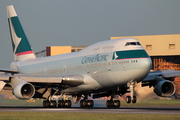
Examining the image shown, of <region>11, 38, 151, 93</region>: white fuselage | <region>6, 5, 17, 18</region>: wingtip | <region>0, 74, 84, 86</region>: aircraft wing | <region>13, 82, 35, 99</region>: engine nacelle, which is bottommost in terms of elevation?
<region>13, 82, 35, 99</region>: engine nacelle

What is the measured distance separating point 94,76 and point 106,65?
2.20m

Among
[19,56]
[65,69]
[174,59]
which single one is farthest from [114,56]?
[174,59]

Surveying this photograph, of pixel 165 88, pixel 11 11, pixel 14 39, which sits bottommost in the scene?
pixel 165 88

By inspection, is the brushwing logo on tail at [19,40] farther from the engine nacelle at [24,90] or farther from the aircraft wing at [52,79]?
the engine nacelle at [24,90]

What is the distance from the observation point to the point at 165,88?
130 feet

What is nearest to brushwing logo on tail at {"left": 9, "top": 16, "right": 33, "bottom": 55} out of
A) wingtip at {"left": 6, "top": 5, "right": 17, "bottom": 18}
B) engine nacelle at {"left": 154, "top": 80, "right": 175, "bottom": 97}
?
wingtip at {"left": 6, "top": 5, "right": 17, "bottom": 18}

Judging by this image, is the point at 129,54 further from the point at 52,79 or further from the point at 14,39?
the point at 14,39

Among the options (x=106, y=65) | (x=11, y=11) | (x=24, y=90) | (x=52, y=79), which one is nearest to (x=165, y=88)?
(x=106, y=65)

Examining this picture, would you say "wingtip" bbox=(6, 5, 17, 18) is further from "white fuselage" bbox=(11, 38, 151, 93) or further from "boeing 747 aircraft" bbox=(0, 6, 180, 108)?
"white fuselage" bbox=(11, 38, 151, 93)

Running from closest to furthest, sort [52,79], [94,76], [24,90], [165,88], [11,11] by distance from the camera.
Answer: [24,90] < [94,76] < [52,79] < [165,88] < [11,11]

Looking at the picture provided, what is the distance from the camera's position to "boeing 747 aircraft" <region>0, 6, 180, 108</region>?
34156mm

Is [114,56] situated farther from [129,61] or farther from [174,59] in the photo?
[174,59]

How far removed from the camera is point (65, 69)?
41594 mm

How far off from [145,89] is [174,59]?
121 ft
